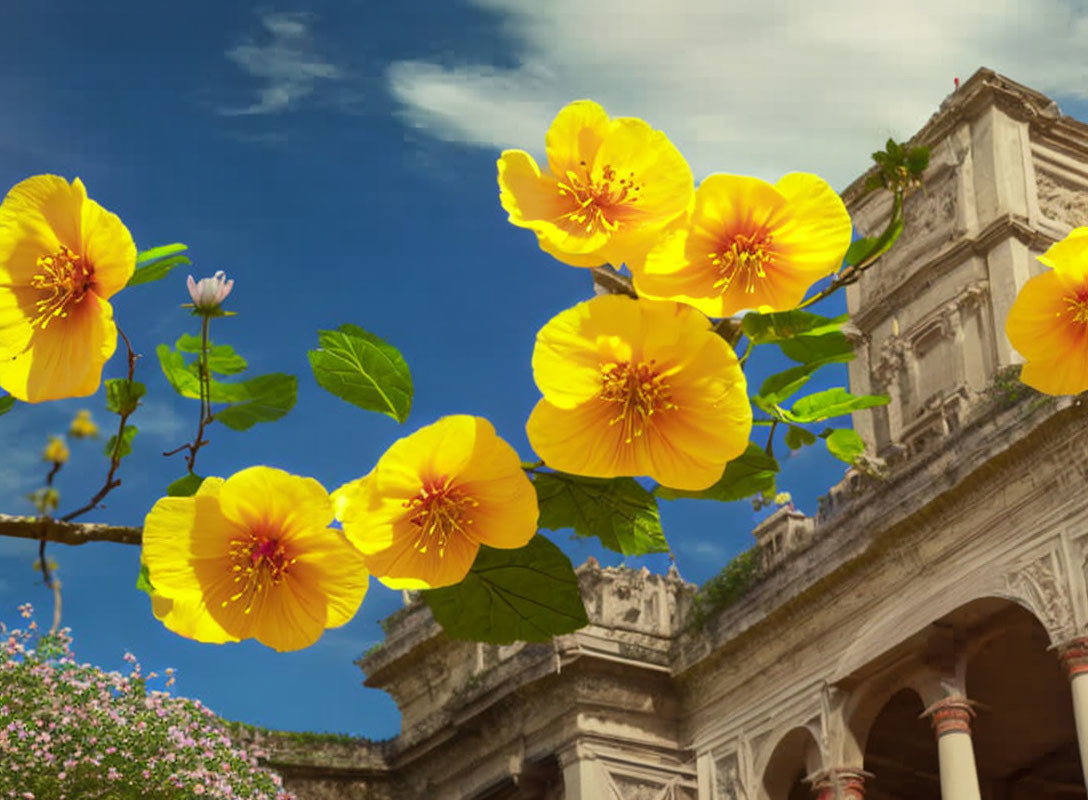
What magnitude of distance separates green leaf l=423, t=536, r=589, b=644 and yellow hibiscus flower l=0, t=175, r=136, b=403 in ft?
1.08

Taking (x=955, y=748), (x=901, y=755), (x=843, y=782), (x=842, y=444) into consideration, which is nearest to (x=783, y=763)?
(x=843, y=782)

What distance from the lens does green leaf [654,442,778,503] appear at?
4.35ft

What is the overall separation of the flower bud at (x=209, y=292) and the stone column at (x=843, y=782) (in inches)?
766

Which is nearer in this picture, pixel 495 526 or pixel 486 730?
pixel 495 526

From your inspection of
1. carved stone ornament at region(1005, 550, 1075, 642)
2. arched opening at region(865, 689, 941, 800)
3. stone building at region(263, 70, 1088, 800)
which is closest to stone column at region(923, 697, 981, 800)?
stone building at region(263, 70, 1088, 800)

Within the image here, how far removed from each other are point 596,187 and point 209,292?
364 millimetres

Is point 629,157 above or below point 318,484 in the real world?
above

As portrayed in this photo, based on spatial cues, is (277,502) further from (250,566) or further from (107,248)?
(107,248)

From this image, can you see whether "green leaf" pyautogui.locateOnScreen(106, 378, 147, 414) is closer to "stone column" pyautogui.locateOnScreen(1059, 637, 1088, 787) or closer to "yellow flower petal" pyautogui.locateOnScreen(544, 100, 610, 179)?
"yellow flower petal" pyautogui.locateOnScreen(544, 100, 610, 179)

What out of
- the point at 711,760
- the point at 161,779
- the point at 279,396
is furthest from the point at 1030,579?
the point at 279,396

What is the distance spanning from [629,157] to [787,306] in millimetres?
160

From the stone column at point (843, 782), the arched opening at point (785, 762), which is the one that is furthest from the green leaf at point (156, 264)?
the arched opening at point (785, 762)

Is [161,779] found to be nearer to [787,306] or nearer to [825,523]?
[825,523]

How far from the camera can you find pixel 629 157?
1.22 metres
